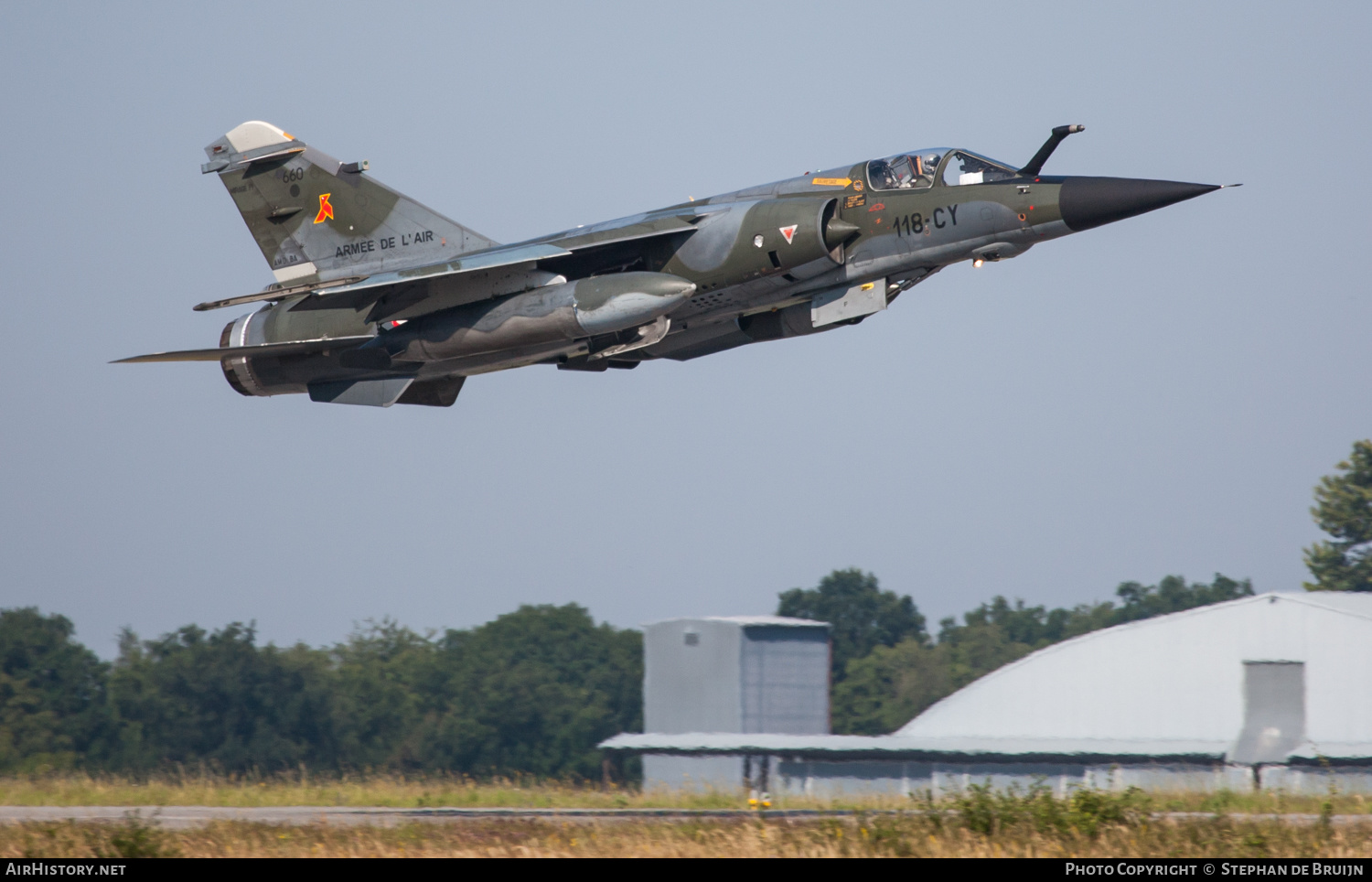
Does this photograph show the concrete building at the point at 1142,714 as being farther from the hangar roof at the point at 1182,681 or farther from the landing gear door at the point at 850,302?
the landing gear door at the point at 850,302

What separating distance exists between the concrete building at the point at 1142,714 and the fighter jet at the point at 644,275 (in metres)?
17.3

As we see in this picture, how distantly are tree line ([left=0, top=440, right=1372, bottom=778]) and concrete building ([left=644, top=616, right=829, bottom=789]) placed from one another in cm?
1062

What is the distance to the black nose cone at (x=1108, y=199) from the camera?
53.1 ft

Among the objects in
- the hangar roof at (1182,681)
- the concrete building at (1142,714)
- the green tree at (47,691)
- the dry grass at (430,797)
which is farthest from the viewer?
the green tree at (47,691)

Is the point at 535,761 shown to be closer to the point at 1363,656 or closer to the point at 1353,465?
the point at 1363,656

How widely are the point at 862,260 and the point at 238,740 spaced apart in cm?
3609

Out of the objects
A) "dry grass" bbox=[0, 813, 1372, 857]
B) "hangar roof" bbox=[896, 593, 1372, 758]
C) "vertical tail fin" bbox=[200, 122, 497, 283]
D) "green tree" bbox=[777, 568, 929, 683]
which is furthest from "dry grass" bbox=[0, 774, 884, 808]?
"green tree" bbox=[777, 568, 929, 683]

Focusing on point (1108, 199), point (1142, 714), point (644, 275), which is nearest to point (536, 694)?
point (1142, 714)

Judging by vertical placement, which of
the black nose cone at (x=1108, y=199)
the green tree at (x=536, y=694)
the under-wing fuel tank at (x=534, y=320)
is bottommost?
the green tree at (x=536, y=694)

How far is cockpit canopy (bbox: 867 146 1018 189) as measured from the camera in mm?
16891

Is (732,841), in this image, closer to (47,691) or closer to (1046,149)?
(1046,149)

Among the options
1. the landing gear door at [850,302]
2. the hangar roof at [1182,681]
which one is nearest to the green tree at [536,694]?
the hangar roof at [1182,681]

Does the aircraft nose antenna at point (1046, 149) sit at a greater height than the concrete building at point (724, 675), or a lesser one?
greater

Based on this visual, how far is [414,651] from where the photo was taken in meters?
64.5
